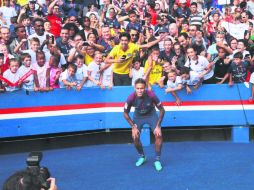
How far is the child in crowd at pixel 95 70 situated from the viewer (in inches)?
441

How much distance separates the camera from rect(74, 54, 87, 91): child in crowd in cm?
1116

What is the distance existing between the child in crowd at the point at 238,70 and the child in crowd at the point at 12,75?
445cm

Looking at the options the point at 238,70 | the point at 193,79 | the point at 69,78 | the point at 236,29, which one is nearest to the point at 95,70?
the point at 69,78

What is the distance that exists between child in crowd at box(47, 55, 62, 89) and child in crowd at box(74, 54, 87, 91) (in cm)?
40

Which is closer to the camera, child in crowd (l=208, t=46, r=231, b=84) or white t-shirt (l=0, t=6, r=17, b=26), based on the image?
child in crowd (l=208, t=46, r=231, b=84)

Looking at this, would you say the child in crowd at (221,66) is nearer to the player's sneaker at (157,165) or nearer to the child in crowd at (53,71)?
the player's sneaker at (157,165)

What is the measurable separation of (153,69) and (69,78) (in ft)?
5.86

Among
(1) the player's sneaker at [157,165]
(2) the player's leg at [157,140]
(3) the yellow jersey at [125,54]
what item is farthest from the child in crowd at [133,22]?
(1) the player's sneaker at [157,165]

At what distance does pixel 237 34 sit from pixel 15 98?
21.8 feet

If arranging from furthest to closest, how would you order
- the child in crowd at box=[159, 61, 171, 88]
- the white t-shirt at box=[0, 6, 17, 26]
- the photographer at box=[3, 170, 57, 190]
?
the white t-shirt at box=[0, 6, 17, 26] → the child in crowd at box=[159, 61, 171, 88] → the photographer at box=[3, 170, 57, 190]

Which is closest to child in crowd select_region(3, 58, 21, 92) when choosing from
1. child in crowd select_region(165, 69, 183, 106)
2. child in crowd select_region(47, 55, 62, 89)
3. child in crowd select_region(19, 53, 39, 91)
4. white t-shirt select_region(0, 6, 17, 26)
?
child in crowd select_region(19, 53, 39, 91)

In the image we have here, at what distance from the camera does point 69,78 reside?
11172 mm

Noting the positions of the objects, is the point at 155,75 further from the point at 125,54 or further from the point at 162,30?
the point at 162,30

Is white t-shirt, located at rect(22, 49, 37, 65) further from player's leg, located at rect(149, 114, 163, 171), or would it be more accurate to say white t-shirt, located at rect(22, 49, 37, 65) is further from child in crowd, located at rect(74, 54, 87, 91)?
player's leg, located at rect(149, 114, 163, 171)
